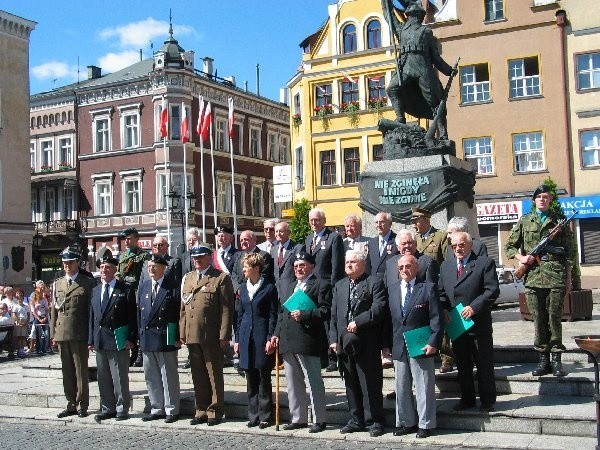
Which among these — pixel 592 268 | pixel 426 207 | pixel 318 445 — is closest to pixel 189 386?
pixel 318 445

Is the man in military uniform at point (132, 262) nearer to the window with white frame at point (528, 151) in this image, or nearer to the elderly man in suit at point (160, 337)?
the elderly man in suit at point (160, 337)

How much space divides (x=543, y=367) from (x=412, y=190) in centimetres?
376

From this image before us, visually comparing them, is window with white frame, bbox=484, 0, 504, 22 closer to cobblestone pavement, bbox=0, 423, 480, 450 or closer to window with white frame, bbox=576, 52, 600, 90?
window with white frame, bbox=576, 52, 600, 90

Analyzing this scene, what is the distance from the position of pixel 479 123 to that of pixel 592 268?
7.64 metres

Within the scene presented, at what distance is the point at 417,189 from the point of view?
1120 centimetres

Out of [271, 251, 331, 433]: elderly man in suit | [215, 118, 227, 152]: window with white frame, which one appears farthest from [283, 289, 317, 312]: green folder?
[215, 118, 227, 152]: window with white frame

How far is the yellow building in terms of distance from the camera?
3738 cm

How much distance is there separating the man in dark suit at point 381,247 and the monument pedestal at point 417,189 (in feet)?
7.06

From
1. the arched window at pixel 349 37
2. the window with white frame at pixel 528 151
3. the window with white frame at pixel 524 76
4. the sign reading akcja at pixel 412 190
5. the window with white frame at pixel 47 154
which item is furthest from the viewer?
the window with white frame at pixel 47 154

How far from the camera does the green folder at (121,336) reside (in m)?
9.23

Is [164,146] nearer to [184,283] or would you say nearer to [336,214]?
[336,214]

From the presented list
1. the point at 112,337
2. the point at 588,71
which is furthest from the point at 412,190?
the point at 588,71

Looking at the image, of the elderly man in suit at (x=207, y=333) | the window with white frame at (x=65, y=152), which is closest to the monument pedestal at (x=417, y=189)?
the elderly man in suit at (x=207, y=333)

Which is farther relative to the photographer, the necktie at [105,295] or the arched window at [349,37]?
the arched window at [349,37]
